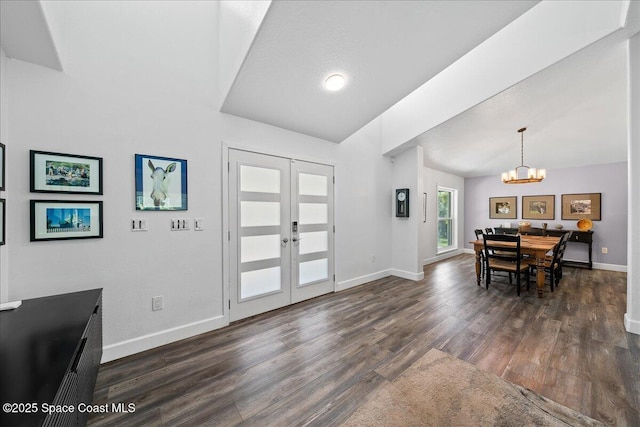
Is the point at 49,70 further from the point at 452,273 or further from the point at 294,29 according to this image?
the point at 452,273

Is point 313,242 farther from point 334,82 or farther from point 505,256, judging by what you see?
point 505,256

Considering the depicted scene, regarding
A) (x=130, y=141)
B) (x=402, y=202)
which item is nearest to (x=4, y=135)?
(x=130, y=141)

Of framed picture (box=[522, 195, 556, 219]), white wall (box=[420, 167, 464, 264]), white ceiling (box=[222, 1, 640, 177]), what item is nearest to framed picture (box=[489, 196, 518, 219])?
framed picture (box=[522, 195, 556, 219])

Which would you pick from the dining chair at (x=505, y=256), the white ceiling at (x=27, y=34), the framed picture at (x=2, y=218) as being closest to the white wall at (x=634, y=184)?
the dining chair at (x=505, y=256)

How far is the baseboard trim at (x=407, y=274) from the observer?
14.6 ft

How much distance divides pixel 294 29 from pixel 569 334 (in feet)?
13.2

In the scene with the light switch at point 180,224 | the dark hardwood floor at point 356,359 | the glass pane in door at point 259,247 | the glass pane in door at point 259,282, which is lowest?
the dark hardwood floor at point 356,359

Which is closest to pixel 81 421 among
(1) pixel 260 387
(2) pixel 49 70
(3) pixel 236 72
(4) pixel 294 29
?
(1) pixel 260 387

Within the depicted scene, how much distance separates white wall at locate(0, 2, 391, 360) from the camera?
182 centimetres

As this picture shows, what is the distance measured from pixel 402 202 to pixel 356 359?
313 centimetres

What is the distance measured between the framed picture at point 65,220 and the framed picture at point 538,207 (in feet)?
27.5

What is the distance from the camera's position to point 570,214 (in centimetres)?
554

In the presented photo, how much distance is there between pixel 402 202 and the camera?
4547 mm

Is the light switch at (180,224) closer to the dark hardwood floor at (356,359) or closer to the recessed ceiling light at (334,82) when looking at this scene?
the dark hardwood floor at (356,359)
